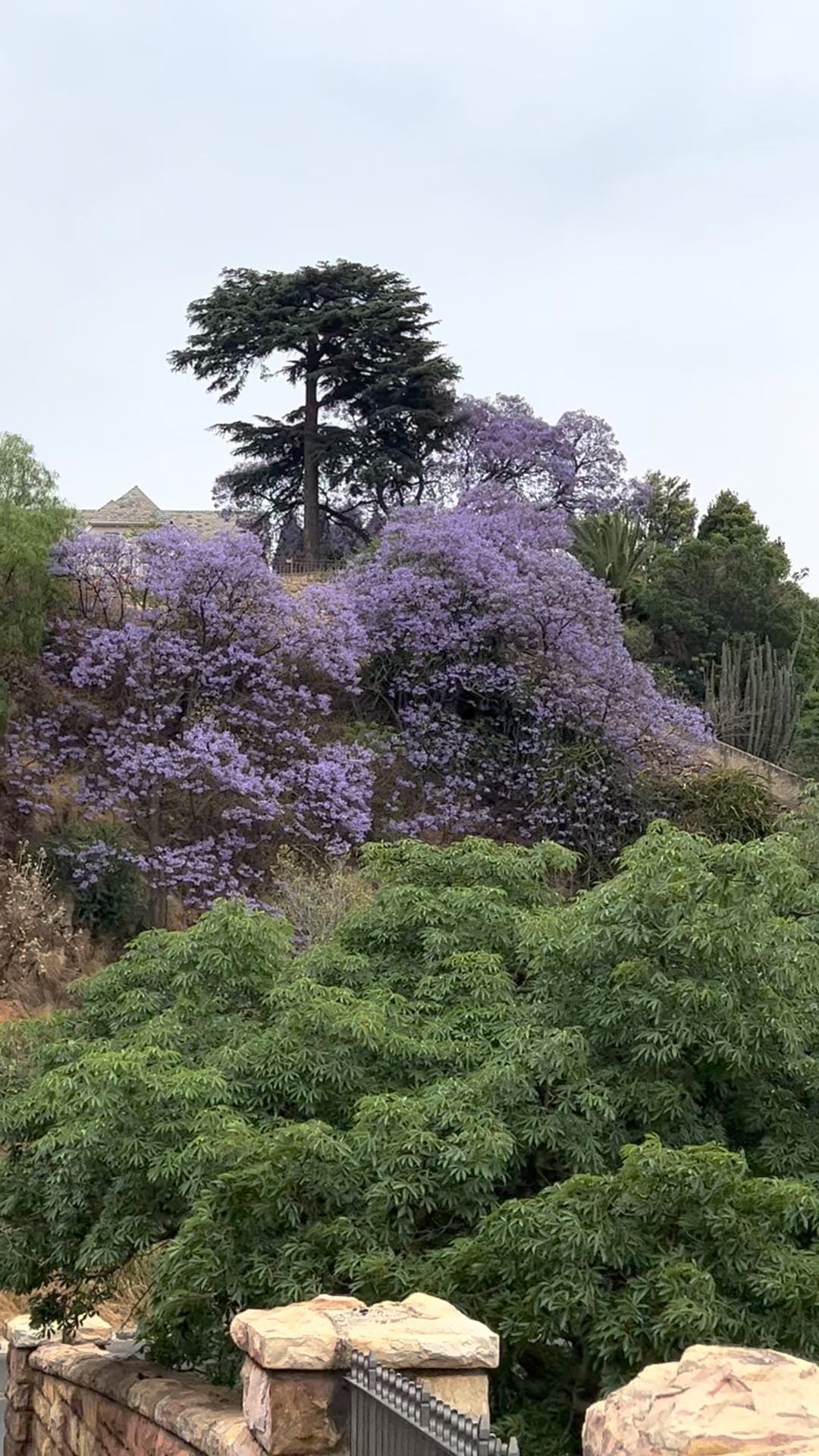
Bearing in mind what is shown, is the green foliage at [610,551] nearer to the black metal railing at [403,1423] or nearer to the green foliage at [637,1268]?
the green foliage at [637,1268]

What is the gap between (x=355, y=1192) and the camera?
23.0 ft

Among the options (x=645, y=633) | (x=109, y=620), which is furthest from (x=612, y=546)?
(x=109, y=620)

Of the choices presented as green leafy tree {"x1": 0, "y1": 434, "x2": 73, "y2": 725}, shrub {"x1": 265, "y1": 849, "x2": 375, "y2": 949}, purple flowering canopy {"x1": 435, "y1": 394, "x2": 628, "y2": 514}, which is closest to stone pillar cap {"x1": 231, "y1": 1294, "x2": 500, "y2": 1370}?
shrub {"x1": 265, "y1": 849, "x2": 375, "y2": 949}

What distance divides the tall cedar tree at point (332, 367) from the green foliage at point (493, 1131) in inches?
1133

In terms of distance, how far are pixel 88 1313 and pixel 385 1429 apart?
4402 mm

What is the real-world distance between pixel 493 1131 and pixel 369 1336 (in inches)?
73.9

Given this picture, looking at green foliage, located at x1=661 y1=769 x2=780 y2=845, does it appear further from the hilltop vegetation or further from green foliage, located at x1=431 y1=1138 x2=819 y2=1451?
green foliage, located at x1=431 y1=1138 x2=819 y2=1451

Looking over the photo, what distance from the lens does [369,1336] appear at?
521 centimetres

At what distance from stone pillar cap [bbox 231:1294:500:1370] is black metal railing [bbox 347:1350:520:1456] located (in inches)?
3.2

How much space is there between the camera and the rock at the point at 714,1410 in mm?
2863

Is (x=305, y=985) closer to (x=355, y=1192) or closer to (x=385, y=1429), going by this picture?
(x=355, y=1192)

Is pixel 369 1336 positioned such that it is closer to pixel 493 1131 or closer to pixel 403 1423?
pixel 403 1423

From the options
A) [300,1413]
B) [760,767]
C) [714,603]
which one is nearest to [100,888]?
[760,767]

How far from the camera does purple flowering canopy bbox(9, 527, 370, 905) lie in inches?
896
